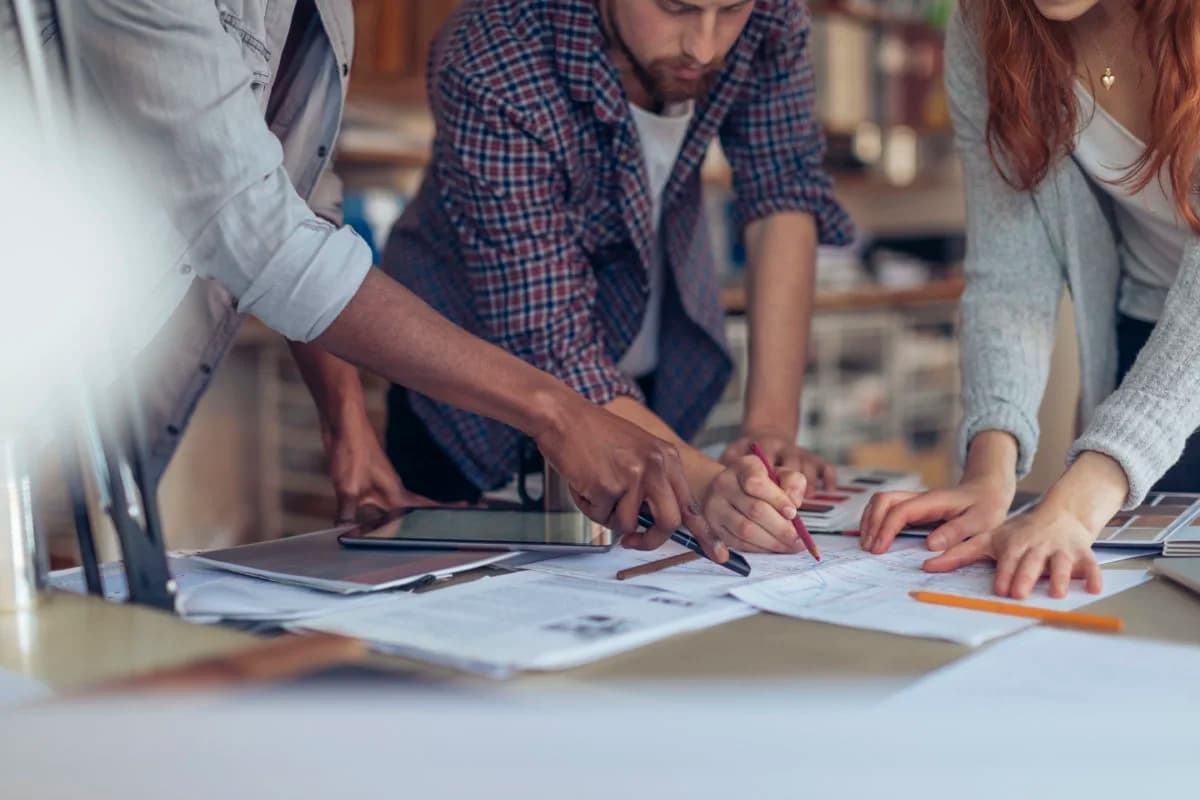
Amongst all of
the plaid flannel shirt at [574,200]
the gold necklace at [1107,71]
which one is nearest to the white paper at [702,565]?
the plaid flannel shirt at [574,200]

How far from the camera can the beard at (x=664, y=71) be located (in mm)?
1384

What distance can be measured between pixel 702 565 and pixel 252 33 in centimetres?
59

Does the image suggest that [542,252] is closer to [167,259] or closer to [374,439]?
[374,439]

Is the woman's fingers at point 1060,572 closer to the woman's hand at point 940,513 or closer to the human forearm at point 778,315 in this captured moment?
the woman's hand at point 940,513

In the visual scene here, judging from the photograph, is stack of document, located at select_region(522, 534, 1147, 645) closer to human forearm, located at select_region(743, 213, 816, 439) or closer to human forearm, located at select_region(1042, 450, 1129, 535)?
human forearm, located at select_region(1042, 450, 1129, 535)

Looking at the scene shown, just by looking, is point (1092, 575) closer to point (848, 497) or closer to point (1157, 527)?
point (1157, 527)

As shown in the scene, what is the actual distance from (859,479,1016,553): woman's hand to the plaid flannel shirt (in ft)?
1.13

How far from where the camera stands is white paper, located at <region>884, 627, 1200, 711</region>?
687mm

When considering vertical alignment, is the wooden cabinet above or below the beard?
above

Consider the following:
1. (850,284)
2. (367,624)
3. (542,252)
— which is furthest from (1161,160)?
(850,284)

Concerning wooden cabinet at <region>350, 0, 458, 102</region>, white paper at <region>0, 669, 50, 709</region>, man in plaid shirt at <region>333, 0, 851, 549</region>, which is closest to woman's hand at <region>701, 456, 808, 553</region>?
man in plaid shirt at <region>333, 0, 851, 549</region>

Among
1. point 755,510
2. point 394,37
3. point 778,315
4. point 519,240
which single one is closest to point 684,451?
point 755,510

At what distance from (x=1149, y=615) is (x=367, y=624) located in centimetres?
53

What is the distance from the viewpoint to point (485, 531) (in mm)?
1081
